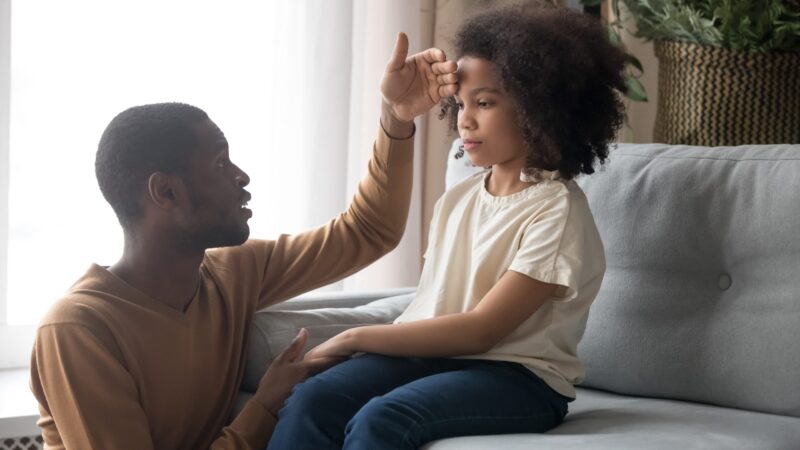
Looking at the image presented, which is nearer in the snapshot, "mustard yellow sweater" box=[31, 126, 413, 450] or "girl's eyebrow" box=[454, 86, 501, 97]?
"mustard yellow sweater" box=[31, 126, 413, 450]

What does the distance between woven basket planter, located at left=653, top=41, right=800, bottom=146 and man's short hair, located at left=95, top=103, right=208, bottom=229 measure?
1251 mm

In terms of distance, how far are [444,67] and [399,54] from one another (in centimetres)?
10

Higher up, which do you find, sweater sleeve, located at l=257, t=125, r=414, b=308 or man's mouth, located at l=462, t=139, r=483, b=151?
man's mouth, located at l=462, t=139, r=483, b=151

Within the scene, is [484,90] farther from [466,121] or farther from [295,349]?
[295,349]

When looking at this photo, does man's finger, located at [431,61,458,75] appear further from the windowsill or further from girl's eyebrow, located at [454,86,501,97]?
the windowsill

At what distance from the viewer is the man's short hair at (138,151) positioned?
1.66 m

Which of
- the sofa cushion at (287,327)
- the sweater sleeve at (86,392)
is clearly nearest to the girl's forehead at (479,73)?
the sofa cushion at (287,327)

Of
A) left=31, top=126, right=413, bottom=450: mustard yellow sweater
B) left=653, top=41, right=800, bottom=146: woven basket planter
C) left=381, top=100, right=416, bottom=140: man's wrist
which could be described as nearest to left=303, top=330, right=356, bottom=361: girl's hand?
left=31, top=126, right=413, bottom=450: mustard yellow sweater

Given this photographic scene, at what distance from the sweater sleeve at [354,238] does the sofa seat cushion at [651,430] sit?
43 cm

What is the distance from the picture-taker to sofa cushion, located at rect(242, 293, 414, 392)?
1.76 m

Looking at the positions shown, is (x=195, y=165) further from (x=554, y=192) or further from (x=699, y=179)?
(x=699, y=179)

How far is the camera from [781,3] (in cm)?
235

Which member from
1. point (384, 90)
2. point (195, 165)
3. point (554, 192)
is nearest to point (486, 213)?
point (554, 192)

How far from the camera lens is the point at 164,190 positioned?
1.67m
